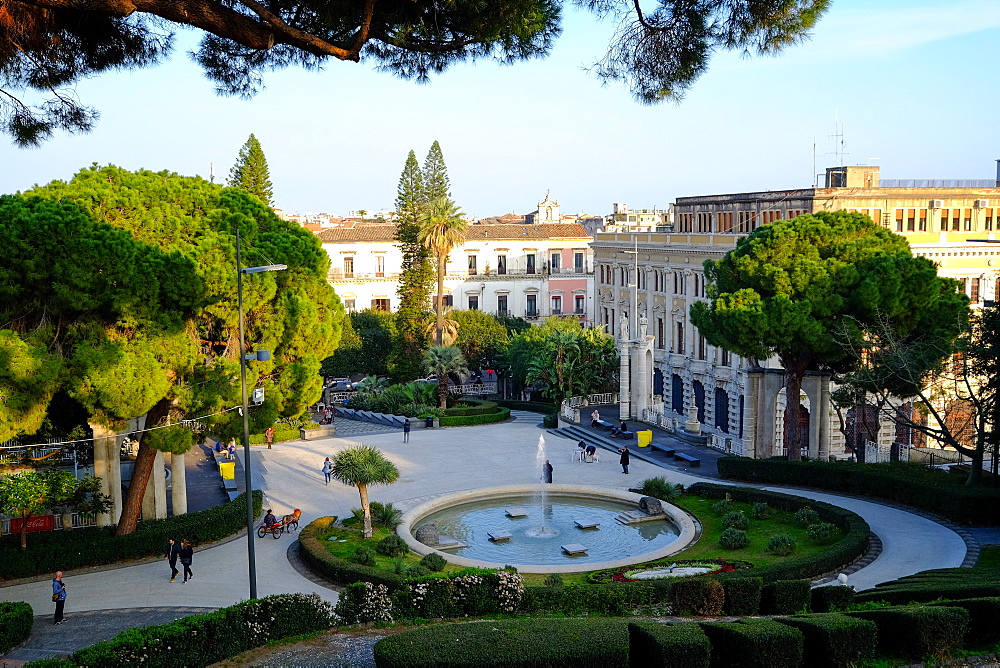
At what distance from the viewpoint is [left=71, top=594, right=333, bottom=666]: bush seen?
14.4m

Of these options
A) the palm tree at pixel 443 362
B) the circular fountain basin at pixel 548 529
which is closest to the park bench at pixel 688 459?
the circular fountain basin at pixel 548 529

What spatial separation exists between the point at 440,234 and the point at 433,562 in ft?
108

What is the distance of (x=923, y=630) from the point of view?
12930 millimetres

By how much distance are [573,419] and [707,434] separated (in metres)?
7.13

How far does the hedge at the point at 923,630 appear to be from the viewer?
12.9 metres

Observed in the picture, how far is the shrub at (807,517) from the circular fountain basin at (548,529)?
116 inches

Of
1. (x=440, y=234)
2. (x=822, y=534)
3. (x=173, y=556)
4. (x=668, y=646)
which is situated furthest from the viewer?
(x=440, y=234)

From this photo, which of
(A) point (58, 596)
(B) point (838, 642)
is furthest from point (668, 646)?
(A) point (58, 596)

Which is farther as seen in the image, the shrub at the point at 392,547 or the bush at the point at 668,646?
the shrub at the point at 392,547

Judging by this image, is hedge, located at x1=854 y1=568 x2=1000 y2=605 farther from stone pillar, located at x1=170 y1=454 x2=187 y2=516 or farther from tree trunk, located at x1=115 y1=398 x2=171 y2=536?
stone pillar, located at x1=170 y1=454 x2=187 y2=516

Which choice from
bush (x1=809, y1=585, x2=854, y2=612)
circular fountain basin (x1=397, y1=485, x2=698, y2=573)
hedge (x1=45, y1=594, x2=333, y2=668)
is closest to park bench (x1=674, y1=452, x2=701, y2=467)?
circular fountain basin (x1=397, y1=485, x2=698, y2=573)

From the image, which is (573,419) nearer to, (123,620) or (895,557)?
(895,557)

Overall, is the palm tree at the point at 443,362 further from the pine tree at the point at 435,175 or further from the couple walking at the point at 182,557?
the couple walking at the point at 182,557

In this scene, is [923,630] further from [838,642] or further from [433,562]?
[433,562]
